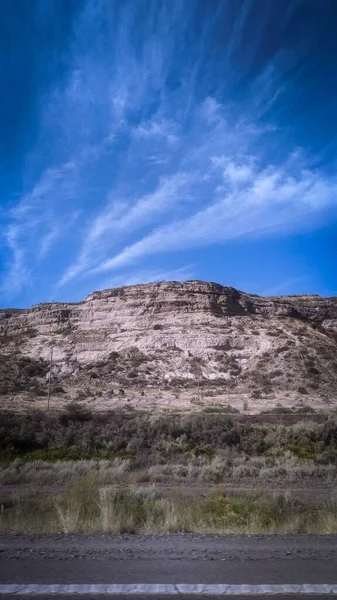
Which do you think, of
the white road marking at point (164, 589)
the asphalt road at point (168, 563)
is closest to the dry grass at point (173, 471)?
the asphalt road at point (168, 563)

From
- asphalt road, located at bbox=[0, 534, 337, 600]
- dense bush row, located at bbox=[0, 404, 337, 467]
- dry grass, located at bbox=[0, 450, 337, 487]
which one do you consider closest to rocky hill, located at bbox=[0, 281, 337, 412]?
dense bush row, located at bbox=[0, 404, 337, 467]

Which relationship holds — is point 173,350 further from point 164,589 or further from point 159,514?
point 164,589

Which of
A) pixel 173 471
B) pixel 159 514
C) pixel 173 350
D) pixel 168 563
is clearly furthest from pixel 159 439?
pixel 173 350

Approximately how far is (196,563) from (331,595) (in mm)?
1612

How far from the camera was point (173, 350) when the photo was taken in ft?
203

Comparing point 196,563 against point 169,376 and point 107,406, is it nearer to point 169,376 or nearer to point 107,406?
point 107,406

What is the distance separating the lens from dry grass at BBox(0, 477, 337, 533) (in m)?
7.90

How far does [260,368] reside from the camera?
5719 centimetres

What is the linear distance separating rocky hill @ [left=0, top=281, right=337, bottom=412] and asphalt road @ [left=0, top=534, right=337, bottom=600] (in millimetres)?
34668

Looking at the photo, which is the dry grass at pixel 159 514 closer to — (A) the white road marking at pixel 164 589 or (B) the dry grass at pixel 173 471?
(A) the white road marking at pixel 164 589

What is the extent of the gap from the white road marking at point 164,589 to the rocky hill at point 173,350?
36481 millimetres

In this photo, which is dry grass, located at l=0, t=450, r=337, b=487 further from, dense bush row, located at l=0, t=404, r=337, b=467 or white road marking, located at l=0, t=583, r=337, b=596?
white road marking, located at l=0, t=583, r=337, b=596

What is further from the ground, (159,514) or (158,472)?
(158,472)

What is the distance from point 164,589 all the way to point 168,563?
36.3 inches
